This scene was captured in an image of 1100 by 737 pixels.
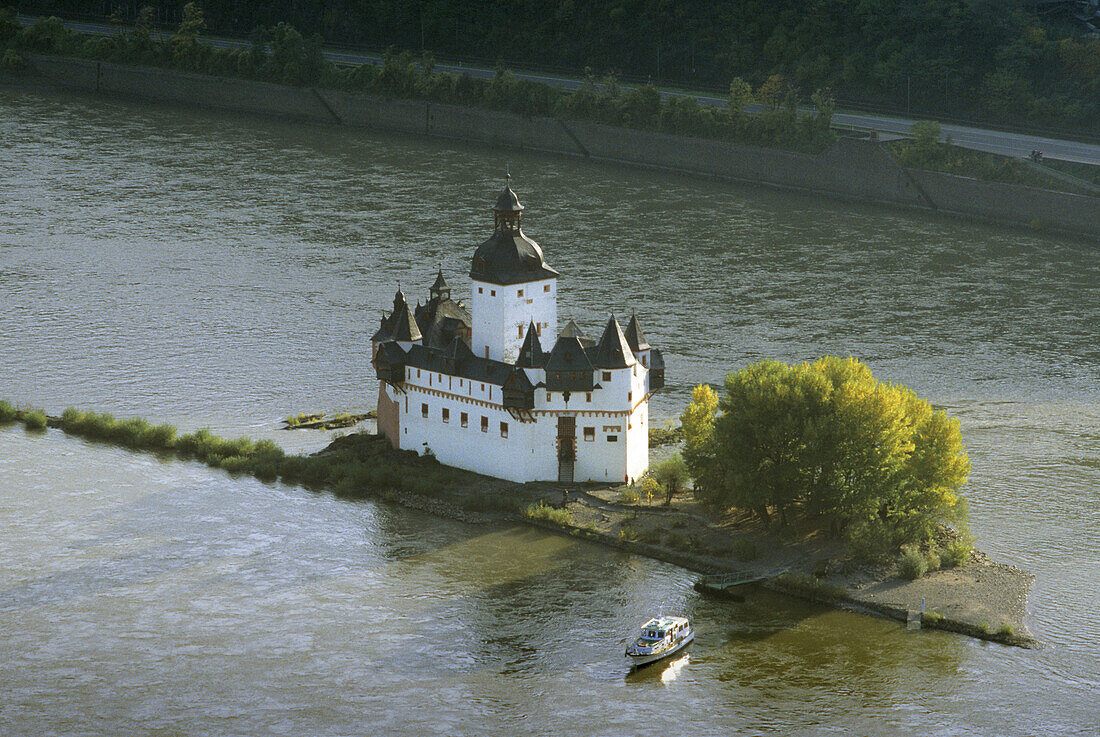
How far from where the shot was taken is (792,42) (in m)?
156

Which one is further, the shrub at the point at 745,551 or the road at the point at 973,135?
the road at the point at 973,135

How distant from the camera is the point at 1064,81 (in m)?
140

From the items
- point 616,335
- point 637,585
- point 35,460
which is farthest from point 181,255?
point 637,585

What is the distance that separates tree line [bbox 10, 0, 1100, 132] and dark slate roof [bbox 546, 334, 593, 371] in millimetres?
83521

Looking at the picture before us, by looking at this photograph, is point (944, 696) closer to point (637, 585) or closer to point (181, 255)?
point (637, 585)

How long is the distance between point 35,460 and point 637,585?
2956cm

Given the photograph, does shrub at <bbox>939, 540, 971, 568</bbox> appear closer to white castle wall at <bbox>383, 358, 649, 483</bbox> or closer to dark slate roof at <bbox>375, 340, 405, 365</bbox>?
white castle wall at <bbox>383, 358, 649, 483</bbox>

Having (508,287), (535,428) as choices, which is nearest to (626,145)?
(508,287)

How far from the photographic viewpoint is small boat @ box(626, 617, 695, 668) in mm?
55344

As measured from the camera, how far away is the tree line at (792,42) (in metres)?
142

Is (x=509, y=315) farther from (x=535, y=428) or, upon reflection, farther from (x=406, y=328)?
(x=406, y=328)

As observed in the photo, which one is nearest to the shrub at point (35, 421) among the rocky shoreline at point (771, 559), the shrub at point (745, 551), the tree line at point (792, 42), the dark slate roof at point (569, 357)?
the rocky shoreline at point (771, 559)

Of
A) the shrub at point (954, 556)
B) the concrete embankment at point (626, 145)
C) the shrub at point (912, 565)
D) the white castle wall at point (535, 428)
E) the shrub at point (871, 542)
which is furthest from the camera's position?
the concrete embankment at point (626, 145)

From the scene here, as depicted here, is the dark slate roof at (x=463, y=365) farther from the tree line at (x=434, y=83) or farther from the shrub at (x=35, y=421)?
the tree line at (x=434, y=83)
